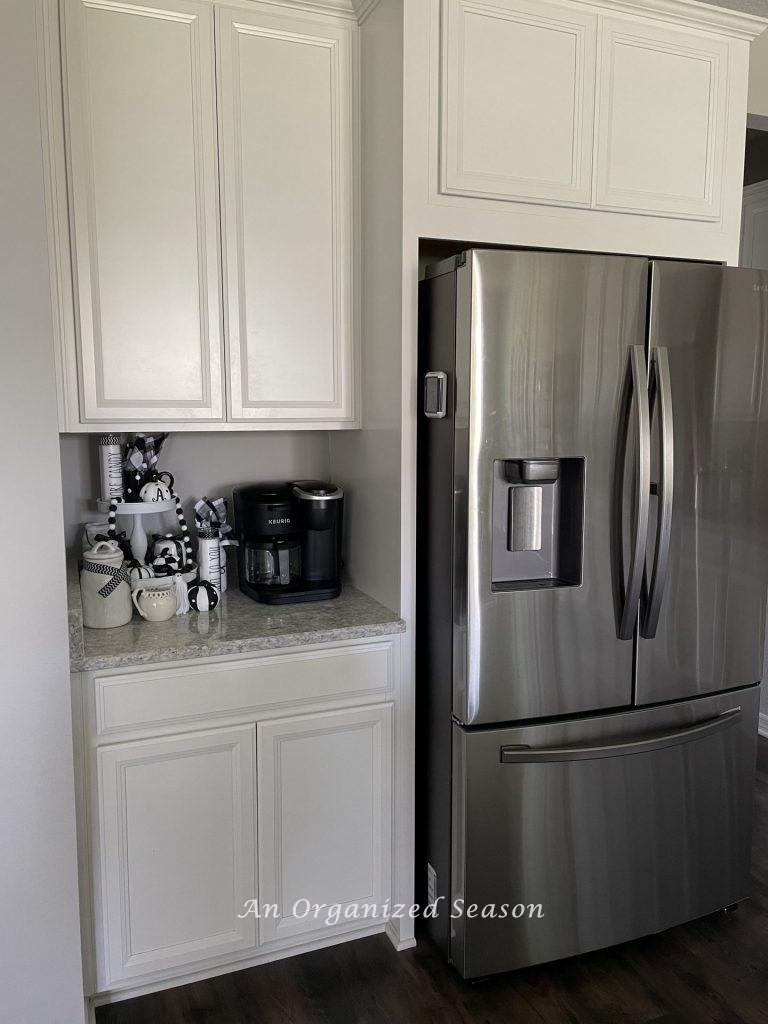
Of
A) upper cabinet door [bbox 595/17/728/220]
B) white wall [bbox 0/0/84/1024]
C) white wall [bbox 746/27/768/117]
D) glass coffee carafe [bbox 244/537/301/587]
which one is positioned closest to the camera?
white wall [bbox 0/0/84/1024]

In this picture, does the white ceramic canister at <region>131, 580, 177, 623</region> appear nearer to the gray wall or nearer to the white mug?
the white mug

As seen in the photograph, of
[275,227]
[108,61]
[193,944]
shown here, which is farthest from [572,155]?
[193,944]

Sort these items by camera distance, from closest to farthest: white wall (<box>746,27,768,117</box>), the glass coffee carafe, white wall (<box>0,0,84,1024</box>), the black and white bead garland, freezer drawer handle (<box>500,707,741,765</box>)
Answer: white wall (<box>0,0,84,1024</box>) < freezer drawer handle (<box>500,707,741,765</box>) < the black and white bead garland < the glass coffee carafe < white wall (<box>746,27,768,117</box>)

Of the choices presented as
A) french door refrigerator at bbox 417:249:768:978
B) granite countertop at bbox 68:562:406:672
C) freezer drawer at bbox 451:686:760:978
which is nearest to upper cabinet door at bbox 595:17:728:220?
french door refrigerator at bbox 417:249:768:978

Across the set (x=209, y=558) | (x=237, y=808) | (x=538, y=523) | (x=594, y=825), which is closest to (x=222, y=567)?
(x=209, y=558)

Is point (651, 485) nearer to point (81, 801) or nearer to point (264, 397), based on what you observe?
point (264, 397)

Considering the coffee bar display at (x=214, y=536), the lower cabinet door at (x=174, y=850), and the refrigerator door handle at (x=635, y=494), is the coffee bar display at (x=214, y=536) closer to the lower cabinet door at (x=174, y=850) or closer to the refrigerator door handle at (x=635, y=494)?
the lower cabinet door at (x=174, y=850)

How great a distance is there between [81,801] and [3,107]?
1.46 metres

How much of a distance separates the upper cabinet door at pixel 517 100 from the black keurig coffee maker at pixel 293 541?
36.2 inches

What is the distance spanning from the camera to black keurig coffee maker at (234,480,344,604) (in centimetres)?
232

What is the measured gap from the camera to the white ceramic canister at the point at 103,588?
2049mm

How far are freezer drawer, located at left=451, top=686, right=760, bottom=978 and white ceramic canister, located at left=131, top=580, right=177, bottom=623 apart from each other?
820mm

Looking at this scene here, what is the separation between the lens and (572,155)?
2.08 metres

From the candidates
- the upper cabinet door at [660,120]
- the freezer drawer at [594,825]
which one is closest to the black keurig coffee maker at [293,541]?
the freezer drawer at [594,825]
